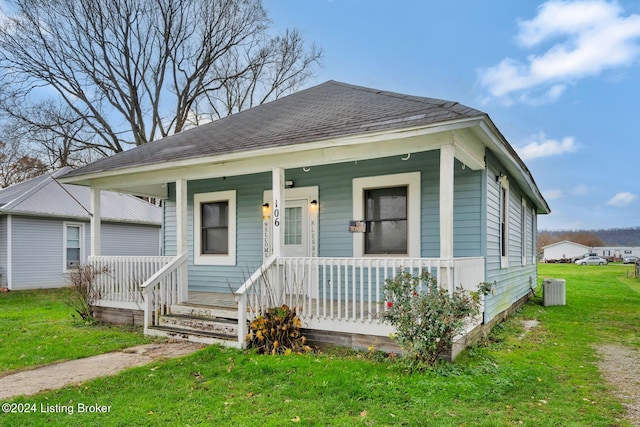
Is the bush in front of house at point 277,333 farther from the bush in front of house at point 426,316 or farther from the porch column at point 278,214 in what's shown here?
the bush in front of house at point 426,316

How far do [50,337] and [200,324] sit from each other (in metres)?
2.68

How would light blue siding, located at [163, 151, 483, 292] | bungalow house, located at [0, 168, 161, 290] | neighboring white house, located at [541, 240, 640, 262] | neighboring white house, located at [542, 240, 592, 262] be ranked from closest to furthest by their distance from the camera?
light blue siding, located at [163, 151, 483, 292]
bungalow house, located at [0, 168, 161, 290]
neighboring white house, located at [541, 240, 640, 262]
neighboring white house, located at [542, 240, 592, 262]

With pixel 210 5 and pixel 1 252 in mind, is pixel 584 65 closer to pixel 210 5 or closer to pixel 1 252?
pixel 210 5

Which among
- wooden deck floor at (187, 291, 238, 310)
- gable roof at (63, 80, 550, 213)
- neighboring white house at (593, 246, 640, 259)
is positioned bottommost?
neighboring white house at (593, 246, 640, 259)

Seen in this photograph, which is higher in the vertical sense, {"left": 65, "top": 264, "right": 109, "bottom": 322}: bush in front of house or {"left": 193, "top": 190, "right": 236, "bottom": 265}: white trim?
{"left": 193, "top": 190, "right": 236, "bottom": 265}: white trim

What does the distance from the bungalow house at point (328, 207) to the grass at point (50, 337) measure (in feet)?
2.01

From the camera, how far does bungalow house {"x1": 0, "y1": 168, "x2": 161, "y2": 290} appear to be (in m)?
13.3

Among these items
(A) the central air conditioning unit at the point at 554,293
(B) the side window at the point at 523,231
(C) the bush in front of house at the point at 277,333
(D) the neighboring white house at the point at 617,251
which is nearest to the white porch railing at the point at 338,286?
(C) the bush in front of house at the point at 277,333

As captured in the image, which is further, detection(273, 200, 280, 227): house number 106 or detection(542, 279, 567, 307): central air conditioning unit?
detection(542, 279, 567, 307): central air conditioning unit

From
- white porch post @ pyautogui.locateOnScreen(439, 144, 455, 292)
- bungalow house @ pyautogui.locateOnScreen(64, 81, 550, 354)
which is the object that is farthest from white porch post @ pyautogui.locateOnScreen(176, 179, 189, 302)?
white porch post @ pyautogui.locateOnScreen(439, 144, 455, 292)

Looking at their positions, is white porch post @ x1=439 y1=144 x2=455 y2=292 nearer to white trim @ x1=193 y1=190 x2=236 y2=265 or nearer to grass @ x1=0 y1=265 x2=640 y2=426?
grass @ x1=0 y1=265 x2=640 y2=426

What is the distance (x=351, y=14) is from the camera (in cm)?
1631

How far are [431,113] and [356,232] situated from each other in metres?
2.61

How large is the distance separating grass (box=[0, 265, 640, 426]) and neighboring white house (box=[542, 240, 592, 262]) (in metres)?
67.6
